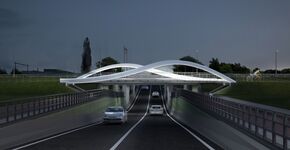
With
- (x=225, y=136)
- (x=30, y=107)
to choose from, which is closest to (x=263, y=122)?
(x=225, y=136)

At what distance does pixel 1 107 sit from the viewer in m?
20.6

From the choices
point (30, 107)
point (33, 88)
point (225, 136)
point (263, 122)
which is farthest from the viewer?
point (33, 88)

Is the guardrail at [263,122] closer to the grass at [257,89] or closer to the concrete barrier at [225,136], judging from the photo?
the concrete barrier at [225,136]

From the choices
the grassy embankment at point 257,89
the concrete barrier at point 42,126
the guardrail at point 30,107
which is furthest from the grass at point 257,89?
the guardrail at point 30,107

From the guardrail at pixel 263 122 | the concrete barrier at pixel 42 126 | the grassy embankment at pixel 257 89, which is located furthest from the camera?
the grassy embankment at pixel 257 89

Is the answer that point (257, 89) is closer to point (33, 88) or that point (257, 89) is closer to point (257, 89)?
point (257, 89)

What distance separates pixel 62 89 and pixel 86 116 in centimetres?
5900

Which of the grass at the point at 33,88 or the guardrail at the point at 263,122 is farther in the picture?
the grass at the point at 33,88

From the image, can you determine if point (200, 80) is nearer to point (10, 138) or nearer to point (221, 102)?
point (221, 102)

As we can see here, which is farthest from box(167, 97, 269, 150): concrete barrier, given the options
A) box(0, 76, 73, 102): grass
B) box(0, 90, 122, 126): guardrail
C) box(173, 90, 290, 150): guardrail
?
box(0, 76, 73, 102): grass

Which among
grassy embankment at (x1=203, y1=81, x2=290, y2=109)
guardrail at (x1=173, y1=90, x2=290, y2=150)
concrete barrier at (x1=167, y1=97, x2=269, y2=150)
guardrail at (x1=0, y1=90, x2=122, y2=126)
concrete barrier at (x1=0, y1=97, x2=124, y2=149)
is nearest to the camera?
guardrail at (x1=173, y1=90, x2=290, y2=150)

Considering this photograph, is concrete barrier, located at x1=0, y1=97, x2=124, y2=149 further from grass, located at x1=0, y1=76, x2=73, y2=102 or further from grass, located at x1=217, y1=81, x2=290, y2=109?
grass, located at x1=217, y1=81, x2=290, y2=109

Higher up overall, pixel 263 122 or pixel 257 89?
pixel 263 122

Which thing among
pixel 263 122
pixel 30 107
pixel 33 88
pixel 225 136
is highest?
pixel 263 122
